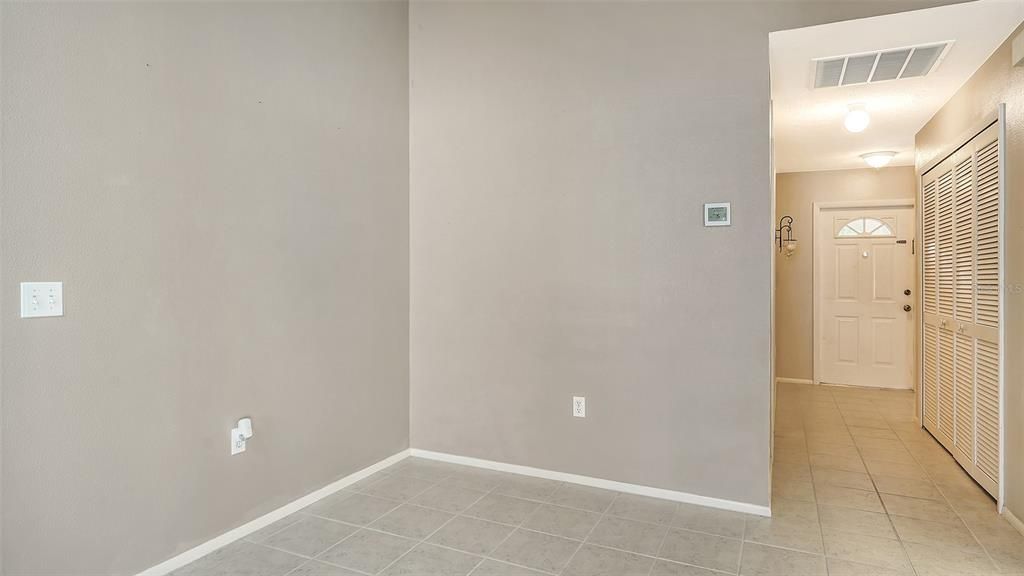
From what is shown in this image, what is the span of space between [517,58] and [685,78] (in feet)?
3.16

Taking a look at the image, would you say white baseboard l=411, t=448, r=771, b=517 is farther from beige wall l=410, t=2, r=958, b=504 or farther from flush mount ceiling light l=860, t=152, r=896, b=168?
flush mount ceiling light l=860, t=152, r=896, b=168

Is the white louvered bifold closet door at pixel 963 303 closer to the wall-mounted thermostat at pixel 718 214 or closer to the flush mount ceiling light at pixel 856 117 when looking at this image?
the flush mount ceiling light at pixel 856 117

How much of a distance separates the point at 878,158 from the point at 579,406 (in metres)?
3.98

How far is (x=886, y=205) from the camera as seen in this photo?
5.86 meters

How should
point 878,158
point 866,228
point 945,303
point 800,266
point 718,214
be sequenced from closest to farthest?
point 718,214
point 945,303
point 878,158
point 866,228
point 800,266

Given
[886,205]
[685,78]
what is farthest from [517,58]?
[886,205]

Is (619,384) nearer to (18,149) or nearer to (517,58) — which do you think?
(517,58)

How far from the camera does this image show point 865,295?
5.99 meters

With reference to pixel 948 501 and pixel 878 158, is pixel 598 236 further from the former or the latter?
pixel 878 158

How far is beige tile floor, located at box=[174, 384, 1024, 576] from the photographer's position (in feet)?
7.39

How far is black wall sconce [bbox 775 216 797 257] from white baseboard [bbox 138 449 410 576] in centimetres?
470

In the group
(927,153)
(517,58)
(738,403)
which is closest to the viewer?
(738,403)

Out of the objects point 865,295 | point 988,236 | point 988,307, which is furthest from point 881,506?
point 865,295

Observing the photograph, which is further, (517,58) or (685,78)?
(517,58)
